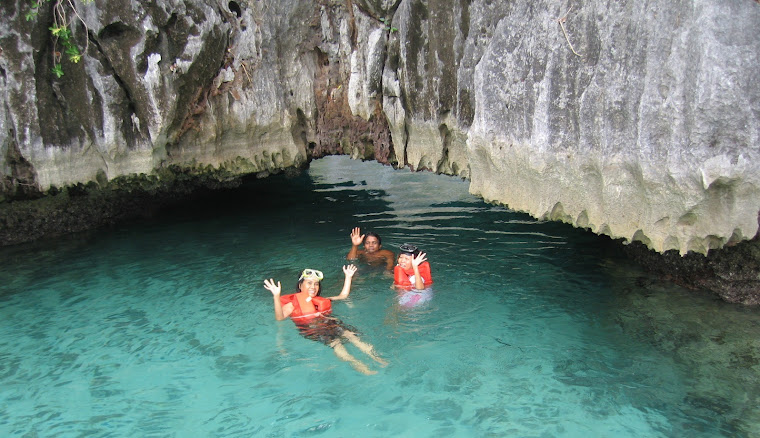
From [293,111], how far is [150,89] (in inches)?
103

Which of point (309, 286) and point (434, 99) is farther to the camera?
point (434, 99)

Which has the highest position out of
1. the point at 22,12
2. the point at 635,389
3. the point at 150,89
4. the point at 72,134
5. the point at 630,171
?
the point at 22,12

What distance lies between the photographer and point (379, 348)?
7461mm

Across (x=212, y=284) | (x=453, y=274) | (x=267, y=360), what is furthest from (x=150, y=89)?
(x=453, y=274)

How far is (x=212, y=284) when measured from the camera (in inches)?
395

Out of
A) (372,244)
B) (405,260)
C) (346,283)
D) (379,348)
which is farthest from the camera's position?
(372,244)

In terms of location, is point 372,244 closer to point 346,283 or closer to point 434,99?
point 346,283

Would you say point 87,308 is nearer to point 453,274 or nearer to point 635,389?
point 453,274

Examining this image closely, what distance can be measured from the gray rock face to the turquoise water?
1.62m

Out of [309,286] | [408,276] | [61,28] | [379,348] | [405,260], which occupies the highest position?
[61,28]

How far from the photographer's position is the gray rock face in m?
5.54

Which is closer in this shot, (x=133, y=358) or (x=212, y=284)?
(x=133, y=358)

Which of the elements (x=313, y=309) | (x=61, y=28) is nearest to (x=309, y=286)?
(x=313, y=309)

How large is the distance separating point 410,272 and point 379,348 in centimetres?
206
